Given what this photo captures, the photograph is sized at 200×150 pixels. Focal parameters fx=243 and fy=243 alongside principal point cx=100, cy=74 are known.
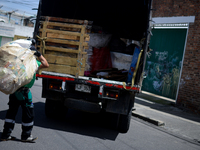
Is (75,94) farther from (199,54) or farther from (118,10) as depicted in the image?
(199,54)

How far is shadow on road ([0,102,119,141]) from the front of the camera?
17.3 ft

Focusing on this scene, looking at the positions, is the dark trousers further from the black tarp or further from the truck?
the black tarp

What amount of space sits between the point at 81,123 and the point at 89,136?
3.17ft

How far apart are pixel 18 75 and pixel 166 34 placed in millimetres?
9346

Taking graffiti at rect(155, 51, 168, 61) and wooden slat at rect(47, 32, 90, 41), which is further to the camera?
graffiti at rect(155, 51, 168, 61)

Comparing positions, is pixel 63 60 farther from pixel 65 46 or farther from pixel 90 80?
pixel 90 80

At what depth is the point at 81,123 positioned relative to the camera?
594cm

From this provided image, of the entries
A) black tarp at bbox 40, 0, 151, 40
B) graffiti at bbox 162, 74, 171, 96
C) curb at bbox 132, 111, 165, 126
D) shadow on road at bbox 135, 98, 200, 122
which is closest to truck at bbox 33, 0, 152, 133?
black tarp at bbox 40, 0, 151, 40

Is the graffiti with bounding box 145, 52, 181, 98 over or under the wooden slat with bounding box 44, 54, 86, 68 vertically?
under

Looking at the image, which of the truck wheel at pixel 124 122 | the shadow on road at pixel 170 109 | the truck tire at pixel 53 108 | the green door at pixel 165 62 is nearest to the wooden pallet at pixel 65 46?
the truck tire at pixel 53 108

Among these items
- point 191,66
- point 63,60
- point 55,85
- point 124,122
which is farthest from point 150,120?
point 191,66

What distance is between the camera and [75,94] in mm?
5328

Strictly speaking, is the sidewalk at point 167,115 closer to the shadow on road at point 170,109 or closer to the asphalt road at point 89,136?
the shadow on road at point 170,109

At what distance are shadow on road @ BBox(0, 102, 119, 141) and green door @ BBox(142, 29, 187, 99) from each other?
5.60 meters
